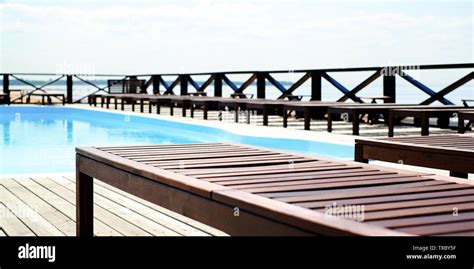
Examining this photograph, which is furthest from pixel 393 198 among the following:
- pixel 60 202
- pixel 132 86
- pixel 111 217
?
pixel 132 86

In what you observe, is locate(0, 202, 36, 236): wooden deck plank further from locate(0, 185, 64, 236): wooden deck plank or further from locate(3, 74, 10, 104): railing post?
locate(3, 74, 10, 104): railing post

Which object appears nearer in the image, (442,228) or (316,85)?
(442,228)

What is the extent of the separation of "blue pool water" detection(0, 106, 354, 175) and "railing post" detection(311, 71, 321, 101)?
230cm

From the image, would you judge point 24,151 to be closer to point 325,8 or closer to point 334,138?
point 334,138

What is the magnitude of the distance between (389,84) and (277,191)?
771cm

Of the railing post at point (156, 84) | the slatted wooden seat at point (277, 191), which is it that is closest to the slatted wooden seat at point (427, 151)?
the slatted wooden seat at point (277, 191)

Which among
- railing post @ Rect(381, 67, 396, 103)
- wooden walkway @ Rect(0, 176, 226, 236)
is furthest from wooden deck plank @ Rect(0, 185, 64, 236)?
railing post @ Rect(381, 67, 396, 103)

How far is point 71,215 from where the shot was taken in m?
3.33

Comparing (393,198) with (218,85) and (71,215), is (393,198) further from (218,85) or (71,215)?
(218,85)

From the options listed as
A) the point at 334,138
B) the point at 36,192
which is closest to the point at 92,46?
the point at 334,138

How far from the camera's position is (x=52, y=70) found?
55.6 ft

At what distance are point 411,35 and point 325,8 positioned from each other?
8.39ft

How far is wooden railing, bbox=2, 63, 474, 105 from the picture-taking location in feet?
27.9

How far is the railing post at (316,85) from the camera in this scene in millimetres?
10547
